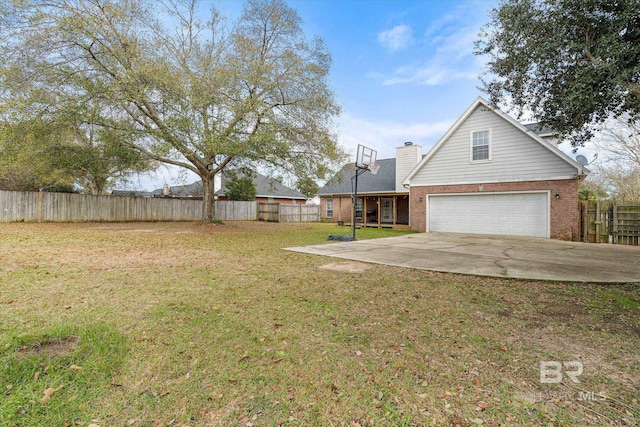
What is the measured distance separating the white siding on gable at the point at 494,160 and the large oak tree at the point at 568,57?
→ 6.49m

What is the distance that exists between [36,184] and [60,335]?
28.0 m

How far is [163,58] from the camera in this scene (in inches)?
459

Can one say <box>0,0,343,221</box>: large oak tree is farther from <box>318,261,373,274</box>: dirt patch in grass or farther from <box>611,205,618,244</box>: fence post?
<box>611,205,618,244</box>: fence post

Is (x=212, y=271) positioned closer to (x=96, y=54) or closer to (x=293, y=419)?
(x=293, y=419)

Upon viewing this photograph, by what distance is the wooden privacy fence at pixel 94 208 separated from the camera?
1508 centimetres

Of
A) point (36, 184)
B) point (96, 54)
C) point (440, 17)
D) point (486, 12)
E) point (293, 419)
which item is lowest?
point (293, 419)

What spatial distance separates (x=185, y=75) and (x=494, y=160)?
13.9 meters

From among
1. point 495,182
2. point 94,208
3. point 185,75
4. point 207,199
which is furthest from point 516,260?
point 94,208

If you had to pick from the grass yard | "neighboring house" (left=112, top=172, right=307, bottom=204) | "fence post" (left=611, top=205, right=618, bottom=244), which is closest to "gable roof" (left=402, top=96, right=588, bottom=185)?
"fence post" (left=611, top=205, right=618, bottom=244)

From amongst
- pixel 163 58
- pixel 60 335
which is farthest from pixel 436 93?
pixel 60 335

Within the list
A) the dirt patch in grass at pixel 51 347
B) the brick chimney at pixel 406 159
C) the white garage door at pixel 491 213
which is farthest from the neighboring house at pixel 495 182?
the dirt patch in grass at pixel 51 347

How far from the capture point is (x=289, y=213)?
2520 cm

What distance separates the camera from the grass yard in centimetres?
212

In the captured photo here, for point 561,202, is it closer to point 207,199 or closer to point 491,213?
point 491,213
